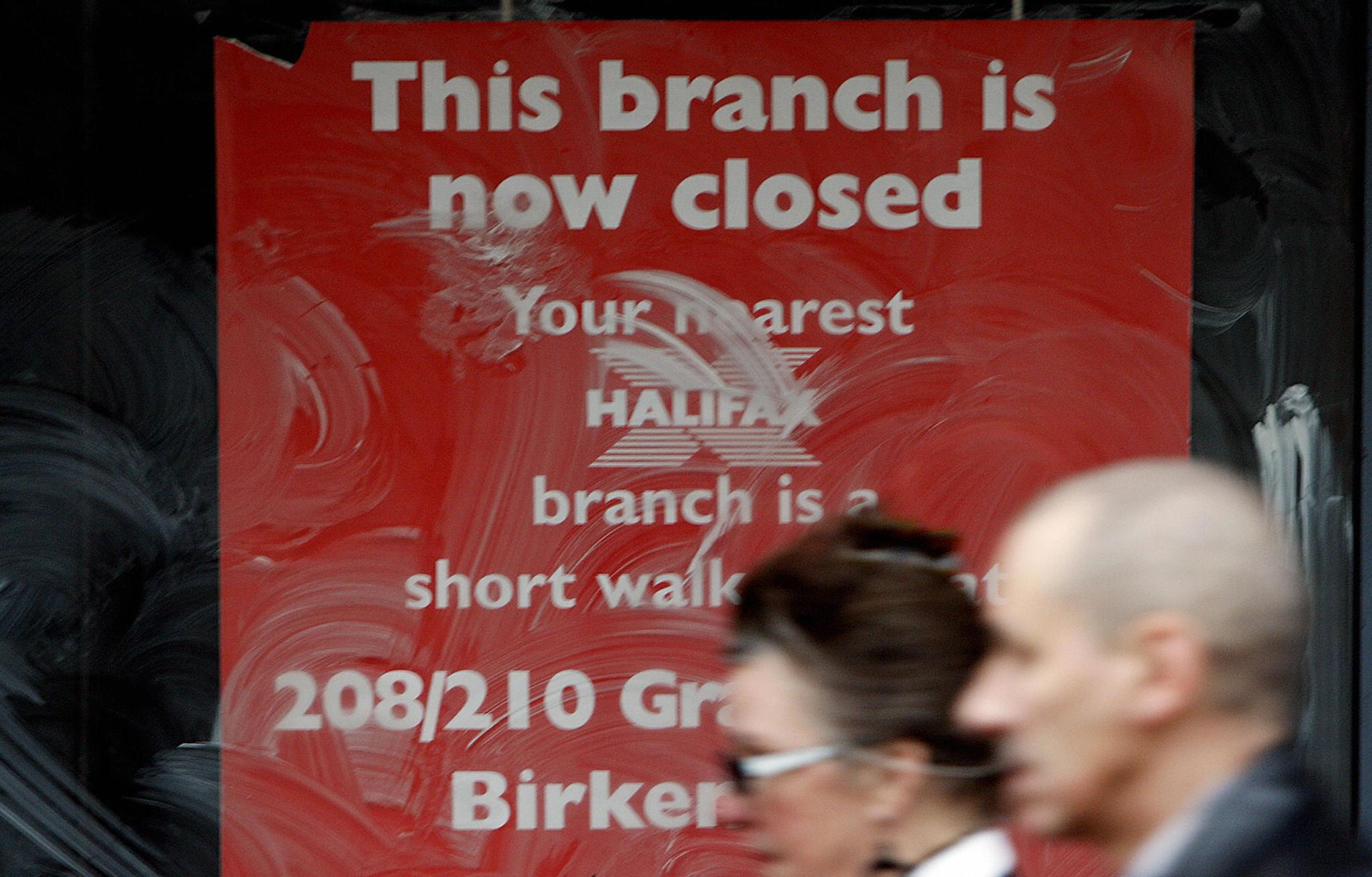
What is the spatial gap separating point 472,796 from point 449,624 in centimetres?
36

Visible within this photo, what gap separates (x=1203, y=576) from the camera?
124cm

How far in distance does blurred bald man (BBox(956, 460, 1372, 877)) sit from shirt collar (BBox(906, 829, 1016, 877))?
28 cm

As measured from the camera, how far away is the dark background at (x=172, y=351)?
3.13 metres

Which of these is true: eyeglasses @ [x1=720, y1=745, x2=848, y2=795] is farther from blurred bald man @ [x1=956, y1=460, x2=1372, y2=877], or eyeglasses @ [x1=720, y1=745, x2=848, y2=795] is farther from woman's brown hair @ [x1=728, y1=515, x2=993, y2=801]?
blurred bald man @ [x1=956, y1=460, x2=1372, y2=877]

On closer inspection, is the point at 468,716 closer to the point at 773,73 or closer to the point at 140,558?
the point at 140,558

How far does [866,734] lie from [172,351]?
6.70 feet

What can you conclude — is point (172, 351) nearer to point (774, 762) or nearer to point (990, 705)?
point (774, 762)

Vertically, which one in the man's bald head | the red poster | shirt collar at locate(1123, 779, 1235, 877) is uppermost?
the red poster

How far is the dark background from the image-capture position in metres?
3.13

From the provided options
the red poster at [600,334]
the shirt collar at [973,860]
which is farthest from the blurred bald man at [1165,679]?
the red poster at [600,334]

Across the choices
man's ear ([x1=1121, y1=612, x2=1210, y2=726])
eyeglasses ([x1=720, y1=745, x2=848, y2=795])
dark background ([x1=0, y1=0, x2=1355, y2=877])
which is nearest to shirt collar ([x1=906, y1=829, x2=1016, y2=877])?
eyeglasses ([x1=720, y1=745, x2=848, y2=795])

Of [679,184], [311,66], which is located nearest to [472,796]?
[679,184]

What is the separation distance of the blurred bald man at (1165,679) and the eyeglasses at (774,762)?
34 centimetres

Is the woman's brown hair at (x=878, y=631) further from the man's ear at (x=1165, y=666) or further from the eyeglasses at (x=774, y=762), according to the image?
the man's ear at (x=1165, y=666)
